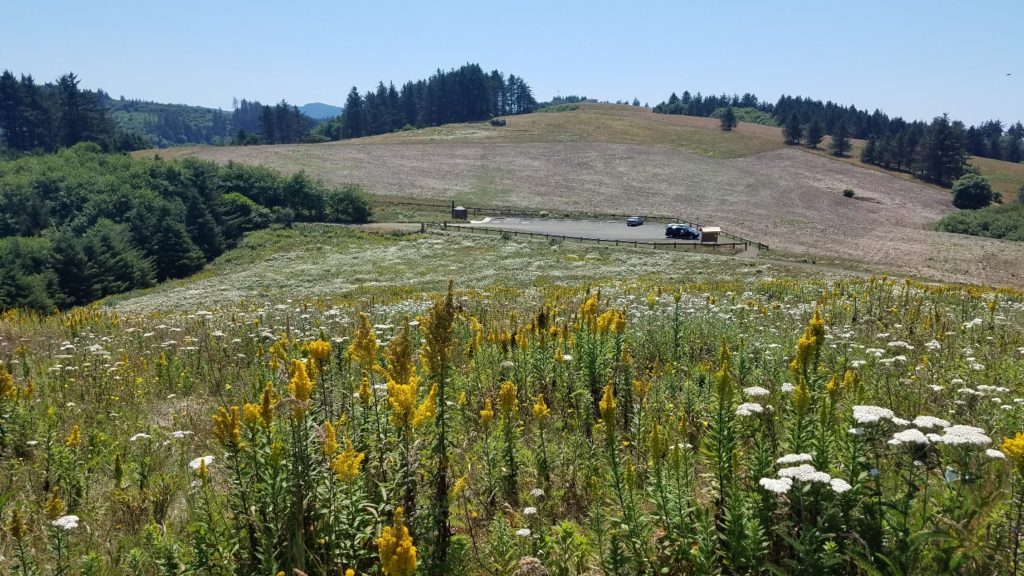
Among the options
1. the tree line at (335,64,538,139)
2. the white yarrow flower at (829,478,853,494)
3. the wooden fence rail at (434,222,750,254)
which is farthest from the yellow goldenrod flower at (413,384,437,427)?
the tree line at (335,64,538,139)

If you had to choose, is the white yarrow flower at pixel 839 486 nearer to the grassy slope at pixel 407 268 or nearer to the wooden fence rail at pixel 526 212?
the grassy slope at pixel 407 268

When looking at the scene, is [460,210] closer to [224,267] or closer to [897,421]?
[224,267]

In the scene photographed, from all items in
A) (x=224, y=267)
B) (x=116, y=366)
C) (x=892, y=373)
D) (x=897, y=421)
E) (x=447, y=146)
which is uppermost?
(x=447, y=146)

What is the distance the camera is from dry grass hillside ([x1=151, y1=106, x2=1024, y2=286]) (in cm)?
4712

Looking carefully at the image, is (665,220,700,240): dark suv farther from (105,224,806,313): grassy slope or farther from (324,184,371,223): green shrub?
(324,184,371,223): green shrub

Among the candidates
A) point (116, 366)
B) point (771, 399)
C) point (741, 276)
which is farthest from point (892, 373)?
point (741, 276)

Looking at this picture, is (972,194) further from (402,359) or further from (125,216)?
(125,216)

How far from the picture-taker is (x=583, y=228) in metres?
56.4

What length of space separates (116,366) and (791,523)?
10.6 metres

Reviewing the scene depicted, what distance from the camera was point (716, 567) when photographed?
13.2 ft

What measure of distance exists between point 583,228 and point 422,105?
391ft

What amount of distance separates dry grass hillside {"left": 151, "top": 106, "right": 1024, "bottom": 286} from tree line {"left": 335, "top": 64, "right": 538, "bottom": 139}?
3695 cm

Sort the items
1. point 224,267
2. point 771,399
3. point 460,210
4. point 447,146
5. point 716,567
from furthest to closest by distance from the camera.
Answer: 1. point 447,146
2. point 460,210
3. point 224,267
4. point 771,399
5. point 716,567

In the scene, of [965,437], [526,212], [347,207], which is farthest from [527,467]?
[526,212]
